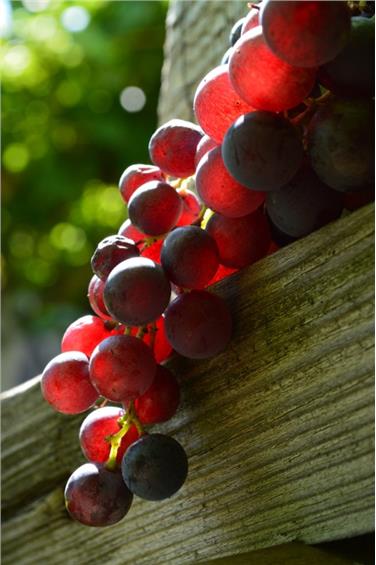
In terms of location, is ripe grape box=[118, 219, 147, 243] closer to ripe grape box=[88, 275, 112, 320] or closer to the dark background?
ripe grape box=[88, 275, 112, 320]

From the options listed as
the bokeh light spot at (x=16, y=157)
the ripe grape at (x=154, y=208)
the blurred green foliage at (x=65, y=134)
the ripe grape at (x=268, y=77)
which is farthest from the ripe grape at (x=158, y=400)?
the bokeh light spot at (x=16, y=157)

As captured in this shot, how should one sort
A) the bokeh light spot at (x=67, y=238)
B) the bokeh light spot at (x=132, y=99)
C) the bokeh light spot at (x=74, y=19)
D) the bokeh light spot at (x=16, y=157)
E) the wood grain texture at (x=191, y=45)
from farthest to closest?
the bokeh light spot at (x=67, y=238) → the bokeh light spot at (x=16, y=157) → the bokeh light spot at (x=132, y=99) → the bokeh light spot at (x=74, y=19) → the wood grain texture at (x=191, y=45)

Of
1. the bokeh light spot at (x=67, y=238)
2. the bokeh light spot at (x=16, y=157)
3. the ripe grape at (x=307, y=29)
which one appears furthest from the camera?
the bokeh light spot at (x=67, y=238)

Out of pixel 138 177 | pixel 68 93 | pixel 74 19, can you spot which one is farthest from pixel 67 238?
pixel 138 177

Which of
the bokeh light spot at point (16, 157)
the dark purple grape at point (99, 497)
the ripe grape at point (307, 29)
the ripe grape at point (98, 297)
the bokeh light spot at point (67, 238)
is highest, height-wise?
the ripe grape at point (307, 29)

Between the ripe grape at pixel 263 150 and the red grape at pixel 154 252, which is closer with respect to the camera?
the ripe grape at pixel 263 150

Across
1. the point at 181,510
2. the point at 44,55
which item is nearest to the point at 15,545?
the point at 181,510

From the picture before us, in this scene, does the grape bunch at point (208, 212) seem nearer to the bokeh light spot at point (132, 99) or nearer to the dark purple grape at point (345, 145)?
the dark purple grape at point (345, 145)
